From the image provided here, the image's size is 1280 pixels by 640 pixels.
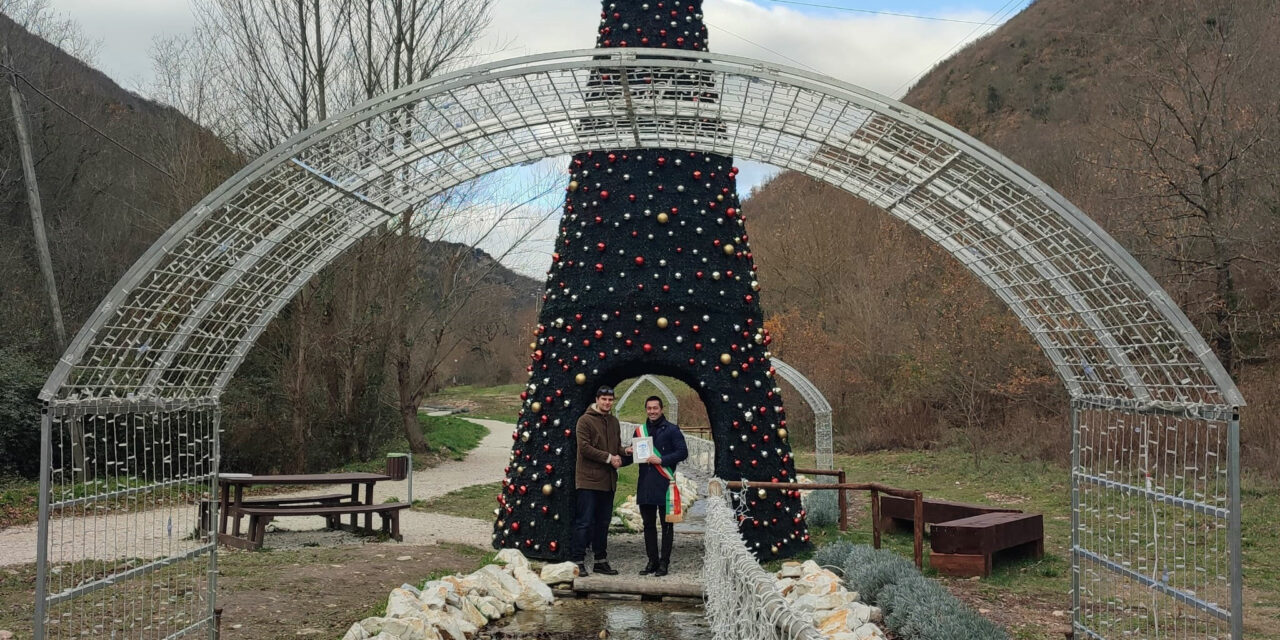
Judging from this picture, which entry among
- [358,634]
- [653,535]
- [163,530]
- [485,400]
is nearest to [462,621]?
[358,634]

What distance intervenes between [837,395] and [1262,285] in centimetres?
1163

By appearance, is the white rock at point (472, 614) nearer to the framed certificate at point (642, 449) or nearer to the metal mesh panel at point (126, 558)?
the metal mesh panel at point (126, 558)

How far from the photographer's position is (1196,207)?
17938 mm

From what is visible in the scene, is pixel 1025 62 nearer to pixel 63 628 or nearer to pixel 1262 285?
pixel 1262 285

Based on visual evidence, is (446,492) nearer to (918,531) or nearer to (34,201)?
(34,201)

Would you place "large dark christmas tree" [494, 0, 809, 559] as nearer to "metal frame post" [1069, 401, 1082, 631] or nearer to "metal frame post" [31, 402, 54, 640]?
"metal frame post" [1069, 401, 1082, 631]

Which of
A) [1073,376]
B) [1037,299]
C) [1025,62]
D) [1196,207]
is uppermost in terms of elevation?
[1025,62]

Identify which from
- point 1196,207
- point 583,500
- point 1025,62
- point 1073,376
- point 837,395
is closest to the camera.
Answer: point 1073,376

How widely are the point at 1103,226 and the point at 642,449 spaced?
17.0 meters

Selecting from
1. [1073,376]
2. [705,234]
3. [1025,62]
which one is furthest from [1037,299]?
[1025,62]

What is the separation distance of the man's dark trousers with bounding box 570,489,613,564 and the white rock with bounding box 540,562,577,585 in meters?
0.64

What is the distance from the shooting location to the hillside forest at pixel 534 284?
17938 millimetres

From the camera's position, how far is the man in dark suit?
8094mm

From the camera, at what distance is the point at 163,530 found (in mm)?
10242
